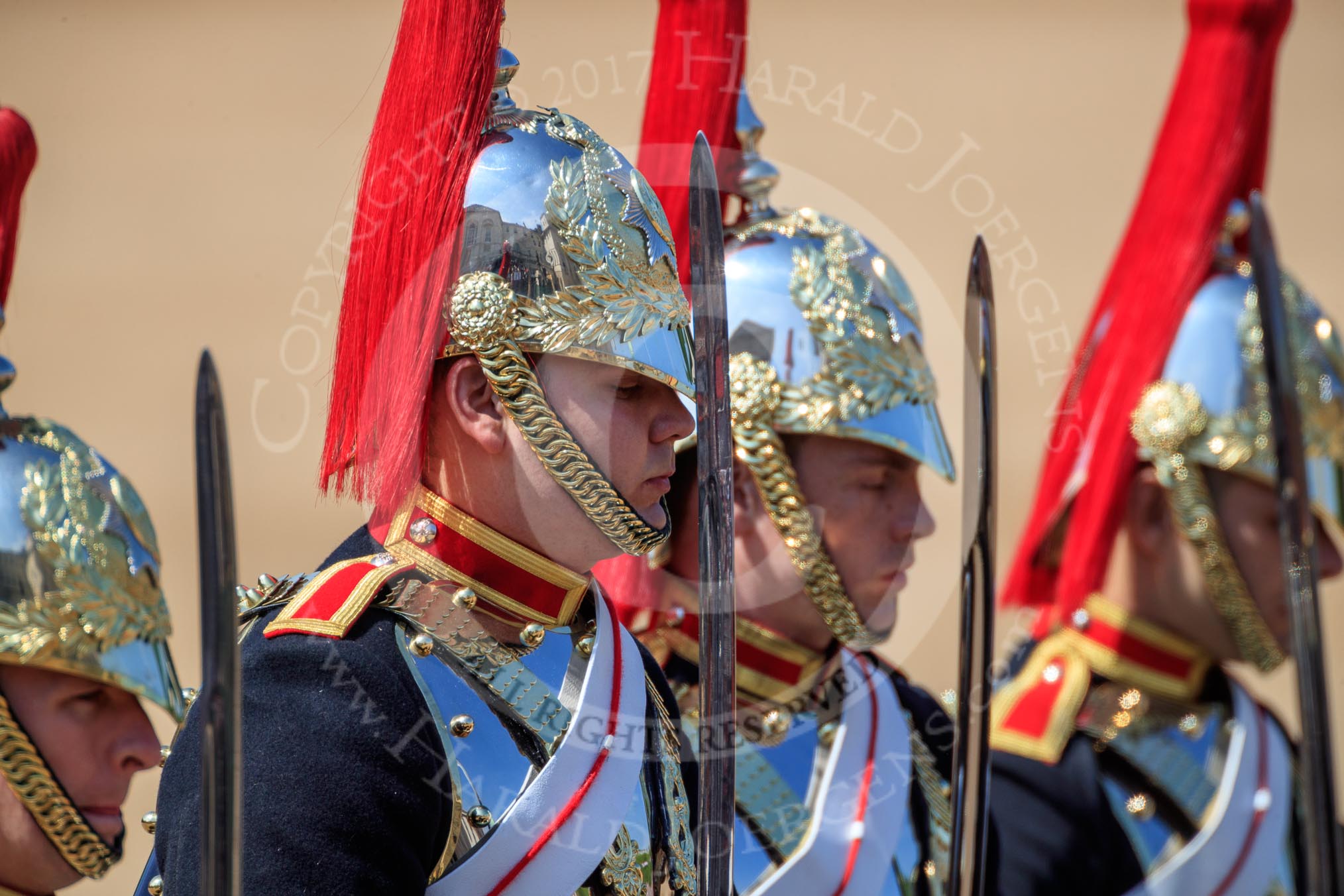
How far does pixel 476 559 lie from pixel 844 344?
1.00 m

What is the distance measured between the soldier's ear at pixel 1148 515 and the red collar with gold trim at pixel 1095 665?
0.44 ft

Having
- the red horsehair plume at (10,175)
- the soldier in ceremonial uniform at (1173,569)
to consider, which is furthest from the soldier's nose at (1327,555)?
the red horsehair plume at (10,175)

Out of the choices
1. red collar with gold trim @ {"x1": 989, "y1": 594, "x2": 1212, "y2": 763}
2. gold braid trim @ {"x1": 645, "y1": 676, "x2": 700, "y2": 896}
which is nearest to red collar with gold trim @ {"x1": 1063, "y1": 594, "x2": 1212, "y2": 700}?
red collar with gold trim @ {"x1": 989, "y1": 594, "x2": 1212, "y2": 763}

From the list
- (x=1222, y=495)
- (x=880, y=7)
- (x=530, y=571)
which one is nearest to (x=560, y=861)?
(x=530, y=571)

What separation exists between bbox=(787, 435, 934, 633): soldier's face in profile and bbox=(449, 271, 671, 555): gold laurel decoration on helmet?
0.89 metres

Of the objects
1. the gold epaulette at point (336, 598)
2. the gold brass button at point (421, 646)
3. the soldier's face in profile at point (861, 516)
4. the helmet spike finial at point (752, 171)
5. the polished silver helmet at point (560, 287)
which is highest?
the helmet spike finial at point (752, 171)

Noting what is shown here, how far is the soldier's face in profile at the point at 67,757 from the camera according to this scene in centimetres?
238

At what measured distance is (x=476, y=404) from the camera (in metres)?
2.04

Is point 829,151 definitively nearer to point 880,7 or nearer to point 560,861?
point 880,7

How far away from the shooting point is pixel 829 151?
819 centimetres

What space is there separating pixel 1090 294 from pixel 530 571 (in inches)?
263

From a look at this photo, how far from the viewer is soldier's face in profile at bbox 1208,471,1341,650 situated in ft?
11.3

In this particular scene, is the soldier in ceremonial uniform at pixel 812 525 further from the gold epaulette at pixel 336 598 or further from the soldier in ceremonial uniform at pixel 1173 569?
the gold epaulette at pixel 336 598

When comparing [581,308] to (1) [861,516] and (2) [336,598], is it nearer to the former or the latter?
(2) [336,598]
